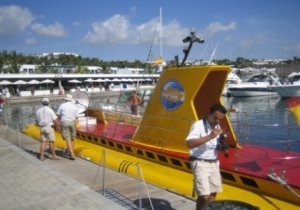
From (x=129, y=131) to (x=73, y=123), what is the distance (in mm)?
2635

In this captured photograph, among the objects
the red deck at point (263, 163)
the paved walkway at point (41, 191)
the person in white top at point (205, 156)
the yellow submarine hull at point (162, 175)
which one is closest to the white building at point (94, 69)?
the yellow submarine hull at point (162, 175)

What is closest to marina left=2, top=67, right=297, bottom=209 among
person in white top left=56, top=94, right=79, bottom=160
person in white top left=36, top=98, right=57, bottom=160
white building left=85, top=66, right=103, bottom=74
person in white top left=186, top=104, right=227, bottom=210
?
person in white top left=56, top=94, right=79, bottom=160

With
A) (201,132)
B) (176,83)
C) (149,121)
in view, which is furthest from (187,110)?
(201,132)

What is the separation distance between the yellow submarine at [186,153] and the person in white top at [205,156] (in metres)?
1.55

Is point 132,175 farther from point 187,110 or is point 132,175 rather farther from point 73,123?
point 73,123

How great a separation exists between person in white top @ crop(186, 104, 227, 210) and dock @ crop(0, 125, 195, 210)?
139 centimetres

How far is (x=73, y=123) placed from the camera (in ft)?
38.0

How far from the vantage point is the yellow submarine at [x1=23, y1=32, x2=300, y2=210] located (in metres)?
7.09

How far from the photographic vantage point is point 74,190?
772 cm

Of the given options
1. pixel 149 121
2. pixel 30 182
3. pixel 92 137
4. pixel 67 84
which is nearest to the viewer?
pixel 30 182

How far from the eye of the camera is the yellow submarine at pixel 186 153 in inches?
279

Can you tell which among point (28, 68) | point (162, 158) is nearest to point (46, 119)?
point (162, 158)

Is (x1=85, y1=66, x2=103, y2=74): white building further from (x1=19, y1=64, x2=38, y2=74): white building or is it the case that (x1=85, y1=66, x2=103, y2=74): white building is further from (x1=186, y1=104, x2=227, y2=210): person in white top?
(x1=186, y1=104, x2=227, y2=210): person in white top

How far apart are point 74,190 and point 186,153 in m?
2.98
